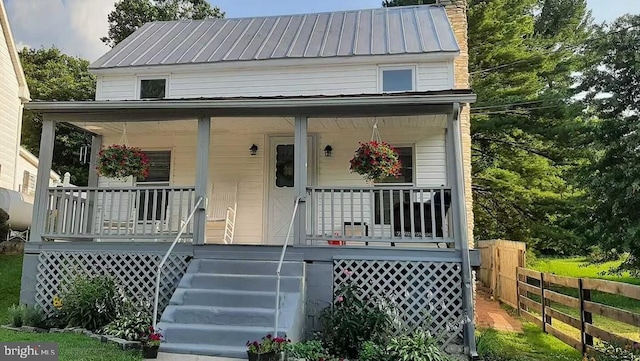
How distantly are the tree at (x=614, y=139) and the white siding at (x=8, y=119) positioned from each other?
16.7 meters

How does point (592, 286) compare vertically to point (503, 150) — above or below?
below

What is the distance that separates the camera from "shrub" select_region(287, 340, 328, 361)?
466 cm

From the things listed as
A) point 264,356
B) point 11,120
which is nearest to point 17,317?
point 264,356

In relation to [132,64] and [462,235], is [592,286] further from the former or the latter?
[132,64]

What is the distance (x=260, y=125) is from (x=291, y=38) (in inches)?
147

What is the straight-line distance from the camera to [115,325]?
5480 millimetres

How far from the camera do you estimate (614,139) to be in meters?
9.21

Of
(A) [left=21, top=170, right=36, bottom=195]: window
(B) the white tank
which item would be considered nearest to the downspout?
(B) the white tank

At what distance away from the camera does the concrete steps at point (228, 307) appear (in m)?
5.04

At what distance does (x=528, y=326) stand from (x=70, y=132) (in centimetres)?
2417

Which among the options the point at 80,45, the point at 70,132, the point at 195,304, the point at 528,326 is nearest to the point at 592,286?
the point at 528,326

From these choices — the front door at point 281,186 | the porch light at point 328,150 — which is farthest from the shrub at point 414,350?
the porch light at point 328,150

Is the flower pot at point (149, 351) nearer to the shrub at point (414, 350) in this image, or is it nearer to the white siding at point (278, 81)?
the shrub at point (414, 350)

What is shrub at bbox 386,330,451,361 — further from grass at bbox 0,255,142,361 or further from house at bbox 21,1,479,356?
grass at bbox 0,255,142,361
